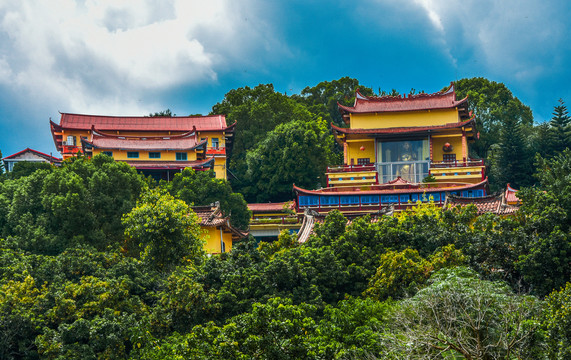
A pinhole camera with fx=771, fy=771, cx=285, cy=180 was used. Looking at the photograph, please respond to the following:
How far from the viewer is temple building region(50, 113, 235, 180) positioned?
5294 centimetres

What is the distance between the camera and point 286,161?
50000 millimetres

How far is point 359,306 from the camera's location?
1738cm

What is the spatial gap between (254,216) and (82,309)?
28.1 m

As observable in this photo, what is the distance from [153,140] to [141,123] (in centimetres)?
693

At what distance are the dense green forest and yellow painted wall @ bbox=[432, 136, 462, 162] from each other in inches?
845

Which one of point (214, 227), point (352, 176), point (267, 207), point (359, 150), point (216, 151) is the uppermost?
point (216, 151)

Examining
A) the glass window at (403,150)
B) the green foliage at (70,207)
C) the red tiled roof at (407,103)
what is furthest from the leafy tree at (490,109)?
the green foliage at (70,207)

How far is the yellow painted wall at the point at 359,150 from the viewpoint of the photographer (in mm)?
51875

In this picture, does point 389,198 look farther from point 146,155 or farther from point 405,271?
point 405,271

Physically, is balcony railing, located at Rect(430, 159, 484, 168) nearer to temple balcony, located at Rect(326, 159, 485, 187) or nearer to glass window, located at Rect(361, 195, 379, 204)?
temple balcony, located at Rect(326, 159, 485, 187)

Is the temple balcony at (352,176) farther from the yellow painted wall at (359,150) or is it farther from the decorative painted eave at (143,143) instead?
the decorative painted eave at (143,143)

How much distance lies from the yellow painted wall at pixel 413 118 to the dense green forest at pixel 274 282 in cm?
2176

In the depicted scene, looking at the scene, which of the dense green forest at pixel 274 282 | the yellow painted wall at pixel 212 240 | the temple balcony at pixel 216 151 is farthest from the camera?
the temple balcony at pixel 216 151

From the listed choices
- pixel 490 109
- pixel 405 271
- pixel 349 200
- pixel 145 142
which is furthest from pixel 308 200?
pixel 405 271
